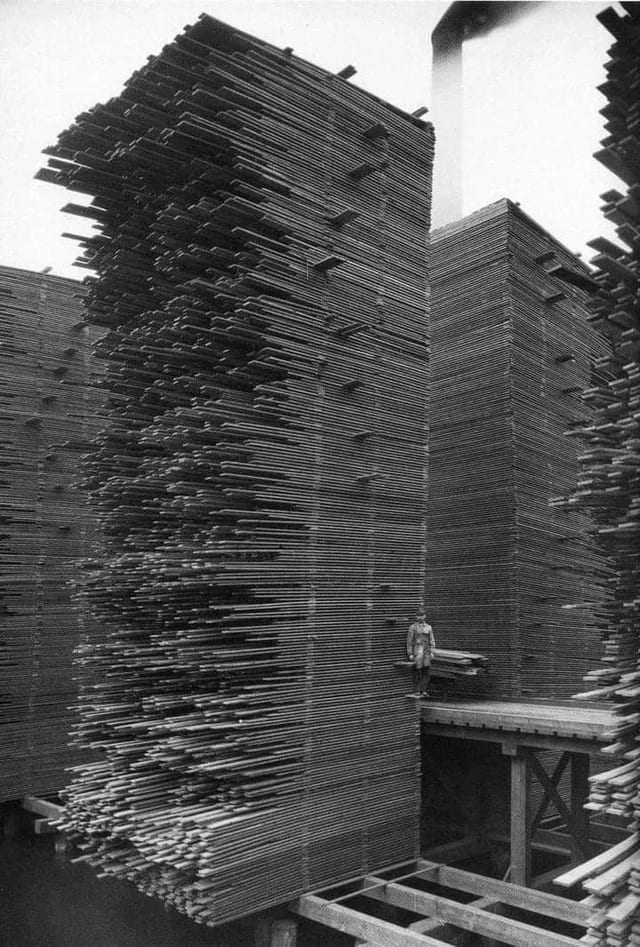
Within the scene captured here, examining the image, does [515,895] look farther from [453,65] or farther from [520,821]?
[453,65]

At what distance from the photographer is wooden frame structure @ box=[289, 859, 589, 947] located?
20.4ft

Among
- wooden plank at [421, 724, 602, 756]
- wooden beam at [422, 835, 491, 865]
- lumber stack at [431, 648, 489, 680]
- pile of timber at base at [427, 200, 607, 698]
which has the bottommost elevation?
wooden beam at [422, 835, 491, 865]

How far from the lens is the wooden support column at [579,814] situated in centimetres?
791

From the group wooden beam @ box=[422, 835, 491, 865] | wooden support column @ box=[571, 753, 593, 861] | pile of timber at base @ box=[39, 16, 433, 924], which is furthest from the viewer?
wooden beam @ box=[422, 835, 491, 865]

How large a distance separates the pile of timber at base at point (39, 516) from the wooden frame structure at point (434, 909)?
4469mm

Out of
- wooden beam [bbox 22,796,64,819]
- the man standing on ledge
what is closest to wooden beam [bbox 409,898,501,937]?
the man standing on ledge

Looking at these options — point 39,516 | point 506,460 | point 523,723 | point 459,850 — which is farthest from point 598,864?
point 39,516

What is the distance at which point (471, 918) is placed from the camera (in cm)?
661

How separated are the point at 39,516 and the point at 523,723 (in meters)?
6.39

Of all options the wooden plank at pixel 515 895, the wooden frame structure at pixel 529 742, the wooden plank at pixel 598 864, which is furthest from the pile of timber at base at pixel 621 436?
the wooden plank at pixel 515 895

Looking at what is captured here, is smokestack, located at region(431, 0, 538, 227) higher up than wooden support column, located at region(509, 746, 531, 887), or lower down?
higher up

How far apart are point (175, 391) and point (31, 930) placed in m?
5.92

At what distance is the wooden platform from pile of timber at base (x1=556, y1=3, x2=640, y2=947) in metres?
1.63

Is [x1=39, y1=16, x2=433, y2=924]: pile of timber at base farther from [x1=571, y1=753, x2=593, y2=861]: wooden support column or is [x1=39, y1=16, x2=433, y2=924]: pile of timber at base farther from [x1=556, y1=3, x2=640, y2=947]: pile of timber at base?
[x1=556, y1=3, x2=640, y2=947]: pile of timber at base
